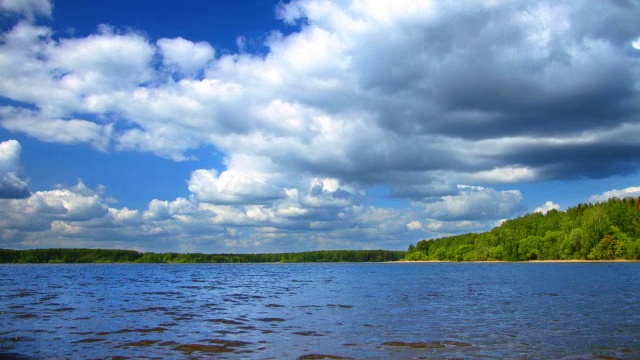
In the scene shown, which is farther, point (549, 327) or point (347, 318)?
point (347, 318)

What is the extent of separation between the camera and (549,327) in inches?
1025

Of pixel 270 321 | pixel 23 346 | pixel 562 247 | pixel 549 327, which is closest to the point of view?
pixel 23 346

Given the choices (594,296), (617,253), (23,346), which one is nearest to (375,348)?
(23,346)

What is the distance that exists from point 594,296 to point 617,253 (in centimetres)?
15566

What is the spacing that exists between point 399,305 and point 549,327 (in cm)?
1403

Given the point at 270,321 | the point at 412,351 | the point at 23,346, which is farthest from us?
the point at 270,321

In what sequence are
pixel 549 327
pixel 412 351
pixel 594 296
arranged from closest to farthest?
pixel 412 351, pixel 549 327, pixel 594 296

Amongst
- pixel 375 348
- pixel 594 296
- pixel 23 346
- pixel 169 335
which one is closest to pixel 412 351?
pixel 375 348

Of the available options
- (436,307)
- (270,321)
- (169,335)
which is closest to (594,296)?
(436,307)

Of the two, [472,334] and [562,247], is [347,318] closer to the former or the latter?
[472,334]

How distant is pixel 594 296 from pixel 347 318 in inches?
1033

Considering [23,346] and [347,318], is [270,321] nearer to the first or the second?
[347,318]

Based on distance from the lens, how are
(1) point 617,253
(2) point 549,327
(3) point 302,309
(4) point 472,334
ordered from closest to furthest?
1. (4) point 472,334
2. (2) point 549,327
3. (3) point 302,309
4. (1) point 617,253

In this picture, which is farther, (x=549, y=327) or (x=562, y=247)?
(x=562, y=247)
